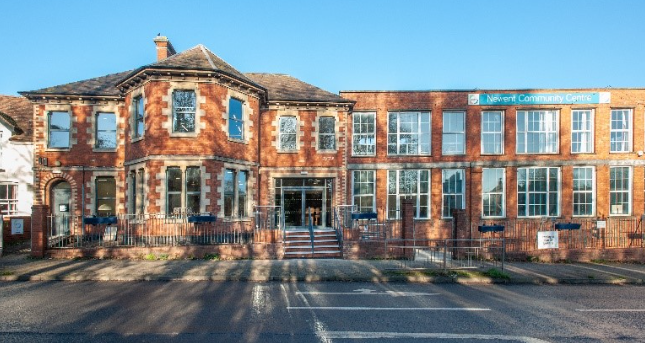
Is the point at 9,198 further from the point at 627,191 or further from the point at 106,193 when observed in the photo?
the point at 627,191

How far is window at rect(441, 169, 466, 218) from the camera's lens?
20.0 m

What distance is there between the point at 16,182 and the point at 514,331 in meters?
22.5

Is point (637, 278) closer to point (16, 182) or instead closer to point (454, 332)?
point (454, 332)

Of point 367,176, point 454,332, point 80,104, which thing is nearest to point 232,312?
point 454,332

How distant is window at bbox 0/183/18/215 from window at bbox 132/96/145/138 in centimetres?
801

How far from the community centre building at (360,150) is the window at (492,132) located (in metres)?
0.06

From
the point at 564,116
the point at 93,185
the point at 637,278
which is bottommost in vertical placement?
the point at 637,278

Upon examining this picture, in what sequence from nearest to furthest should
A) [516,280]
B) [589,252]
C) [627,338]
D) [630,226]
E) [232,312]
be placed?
[627,338] < [232,312] < [516,280] < [589,252] < [630,226]

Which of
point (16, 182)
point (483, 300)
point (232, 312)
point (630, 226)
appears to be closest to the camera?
point (232, 312)

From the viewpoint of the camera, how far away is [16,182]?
62.8 feet

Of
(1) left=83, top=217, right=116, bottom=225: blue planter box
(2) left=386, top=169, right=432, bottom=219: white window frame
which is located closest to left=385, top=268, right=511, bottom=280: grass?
(2) left=386, top=169, right=432, bottom=219: white window frame

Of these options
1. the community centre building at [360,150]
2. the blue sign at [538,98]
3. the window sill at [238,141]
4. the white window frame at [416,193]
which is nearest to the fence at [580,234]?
the community centre building at [360,150]

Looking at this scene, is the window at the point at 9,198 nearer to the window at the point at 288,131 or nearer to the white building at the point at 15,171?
the white building at the point at 15,171

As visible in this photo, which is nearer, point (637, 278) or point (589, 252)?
point (637, 278)
